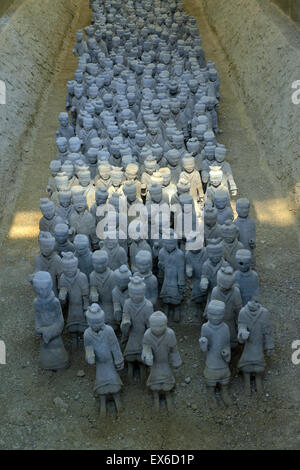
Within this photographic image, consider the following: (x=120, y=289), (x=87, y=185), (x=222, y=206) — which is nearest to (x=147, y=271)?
(x=120, y=289)

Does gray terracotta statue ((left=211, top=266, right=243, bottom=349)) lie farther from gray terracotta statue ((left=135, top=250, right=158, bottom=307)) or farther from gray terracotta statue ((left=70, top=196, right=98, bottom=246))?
gray terracotta statue ((left=70, top=196, right=98, bottom=246))

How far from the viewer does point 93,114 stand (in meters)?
9.26

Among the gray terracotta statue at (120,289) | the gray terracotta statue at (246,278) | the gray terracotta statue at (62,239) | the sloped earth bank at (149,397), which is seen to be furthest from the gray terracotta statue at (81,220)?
the gray terracotta statue at (246,278)

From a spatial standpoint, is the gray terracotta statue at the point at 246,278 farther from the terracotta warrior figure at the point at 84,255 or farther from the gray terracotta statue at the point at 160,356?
the terracotta warrior figure at the point at 84,255

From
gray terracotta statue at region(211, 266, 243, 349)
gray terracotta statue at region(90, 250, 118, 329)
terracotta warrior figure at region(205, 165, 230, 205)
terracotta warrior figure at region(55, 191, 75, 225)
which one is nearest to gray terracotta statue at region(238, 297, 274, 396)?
gray terracotta statue at region(211, 266, 243, 349)

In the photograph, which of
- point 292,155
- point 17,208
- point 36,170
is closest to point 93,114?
point 36,170

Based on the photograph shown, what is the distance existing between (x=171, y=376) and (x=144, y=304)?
2.01 feet

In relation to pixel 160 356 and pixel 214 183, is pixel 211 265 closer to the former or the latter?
pixel 160 356

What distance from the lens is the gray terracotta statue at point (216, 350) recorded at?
5.26m

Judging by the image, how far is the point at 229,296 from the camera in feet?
18.5

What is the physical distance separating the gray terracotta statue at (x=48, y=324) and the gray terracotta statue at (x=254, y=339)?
1.51 meters

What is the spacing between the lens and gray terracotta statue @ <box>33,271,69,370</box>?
5500mm

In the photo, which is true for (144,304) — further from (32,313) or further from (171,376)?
(32,313)

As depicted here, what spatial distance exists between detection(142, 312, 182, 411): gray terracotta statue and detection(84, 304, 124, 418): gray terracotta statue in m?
0.25
